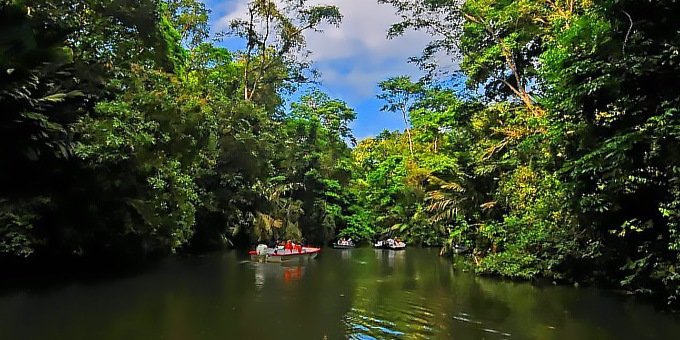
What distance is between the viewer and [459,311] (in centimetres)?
1210

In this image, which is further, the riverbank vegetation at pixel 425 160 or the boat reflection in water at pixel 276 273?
the boat reflection in water at pixel 276 273

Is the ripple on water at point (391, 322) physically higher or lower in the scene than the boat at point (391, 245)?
lower

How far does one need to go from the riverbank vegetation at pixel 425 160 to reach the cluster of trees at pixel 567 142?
0.17ft

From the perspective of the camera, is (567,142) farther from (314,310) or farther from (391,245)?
(391,245)

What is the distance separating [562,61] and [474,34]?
36.1ft

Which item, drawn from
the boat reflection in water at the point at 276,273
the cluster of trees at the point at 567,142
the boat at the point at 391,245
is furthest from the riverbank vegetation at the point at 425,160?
the boat at the point at 391,245

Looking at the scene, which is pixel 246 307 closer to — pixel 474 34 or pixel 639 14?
pixel 639 14

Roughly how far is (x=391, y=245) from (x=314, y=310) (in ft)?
93.5

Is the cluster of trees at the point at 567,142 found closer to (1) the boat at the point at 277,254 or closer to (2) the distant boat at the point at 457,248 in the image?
(2) the distant boat at the point at 457,248

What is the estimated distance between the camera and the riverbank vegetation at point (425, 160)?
32.7 ft

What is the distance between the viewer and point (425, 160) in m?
32.6

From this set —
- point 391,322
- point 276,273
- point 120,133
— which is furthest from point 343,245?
point 391,322

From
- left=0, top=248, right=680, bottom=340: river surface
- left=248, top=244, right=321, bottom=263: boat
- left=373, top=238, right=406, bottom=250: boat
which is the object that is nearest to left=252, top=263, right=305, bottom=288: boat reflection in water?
left=0, top=248, right=680, bottom=340: river surface

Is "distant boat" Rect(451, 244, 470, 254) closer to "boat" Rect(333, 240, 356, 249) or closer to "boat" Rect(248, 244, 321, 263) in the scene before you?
"boat" Rect(248, 244, 321, 263)
